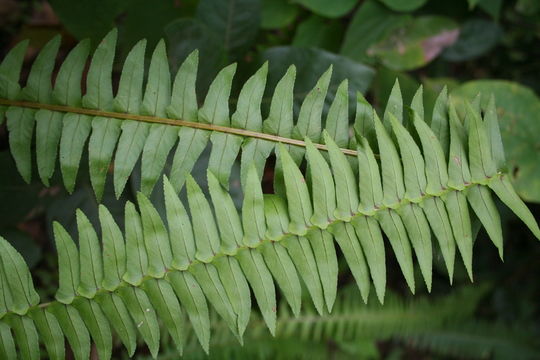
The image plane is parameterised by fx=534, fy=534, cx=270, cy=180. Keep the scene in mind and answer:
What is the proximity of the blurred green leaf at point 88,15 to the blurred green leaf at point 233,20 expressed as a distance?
230mm

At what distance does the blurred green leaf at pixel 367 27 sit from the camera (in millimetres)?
1682

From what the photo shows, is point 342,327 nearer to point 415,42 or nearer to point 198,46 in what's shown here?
point 415,42

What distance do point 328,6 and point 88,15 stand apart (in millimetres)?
699

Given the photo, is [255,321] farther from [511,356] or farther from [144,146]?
[511,356]

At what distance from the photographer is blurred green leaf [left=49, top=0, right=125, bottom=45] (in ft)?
4.52

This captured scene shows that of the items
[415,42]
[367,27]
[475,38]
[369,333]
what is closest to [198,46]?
[367,27]

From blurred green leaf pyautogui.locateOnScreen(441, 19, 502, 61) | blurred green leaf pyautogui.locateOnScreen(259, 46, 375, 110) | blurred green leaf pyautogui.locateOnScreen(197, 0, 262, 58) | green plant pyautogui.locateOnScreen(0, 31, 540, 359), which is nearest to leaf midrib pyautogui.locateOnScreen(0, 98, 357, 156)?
green plant pyautogui.locateOnScreen(0, 31, 540, 359)

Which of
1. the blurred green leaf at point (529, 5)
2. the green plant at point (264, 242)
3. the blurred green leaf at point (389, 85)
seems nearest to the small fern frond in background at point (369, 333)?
the green plant at point (264, 242)

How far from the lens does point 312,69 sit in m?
1.44

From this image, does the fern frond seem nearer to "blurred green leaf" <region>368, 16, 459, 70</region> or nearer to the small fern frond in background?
the small fern frond in background

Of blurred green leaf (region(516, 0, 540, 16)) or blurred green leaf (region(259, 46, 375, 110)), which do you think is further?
blurred green leaf (region(516, 0, 540, 16))

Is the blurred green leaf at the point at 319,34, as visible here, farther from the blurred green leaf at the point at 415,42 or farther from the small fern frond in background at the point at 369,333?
the small fern frond in background at the point at 369,333

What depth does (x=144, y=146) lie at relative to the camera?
1145mm

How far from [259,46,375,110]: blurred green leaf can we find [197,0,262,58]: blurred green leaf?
9 centimetres
